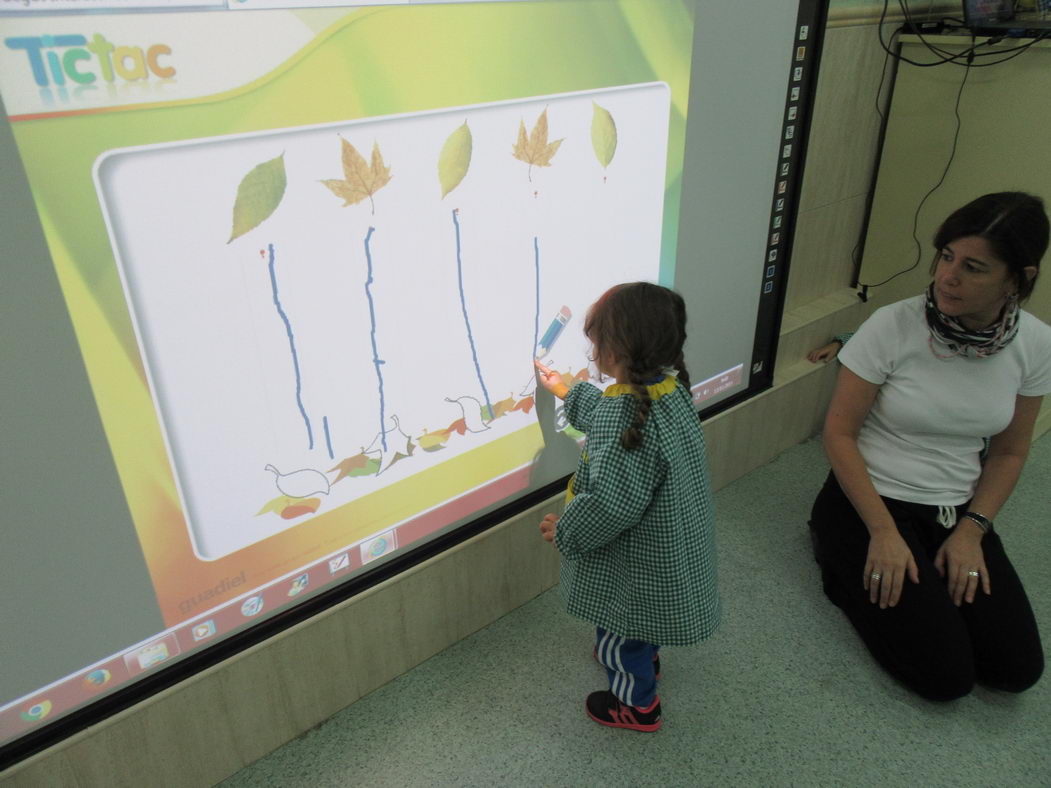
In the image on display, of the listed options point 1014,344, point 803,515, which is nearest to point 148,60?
point 1014,344

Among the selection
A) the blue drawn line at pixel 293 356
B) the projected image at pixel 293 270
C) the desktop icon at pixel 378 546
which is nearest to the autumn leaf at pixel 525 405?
the projected image at pixel 293 270

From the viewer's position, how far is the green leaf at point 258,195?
1087mm

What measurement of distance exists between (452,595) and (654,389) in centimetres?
70

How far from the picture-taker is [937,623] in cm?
163

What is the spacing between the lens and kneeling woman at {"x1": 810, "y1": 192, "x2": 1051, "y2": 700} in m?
1.53

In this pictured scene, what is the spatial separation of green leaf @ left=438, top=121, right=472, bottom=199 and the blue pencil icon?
38 cm

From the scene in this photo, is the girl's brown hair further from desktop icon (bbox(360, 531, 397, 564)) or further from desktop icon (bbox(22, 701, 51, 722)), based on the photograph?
desktop icon (bbox(22, 701, 51, 722))

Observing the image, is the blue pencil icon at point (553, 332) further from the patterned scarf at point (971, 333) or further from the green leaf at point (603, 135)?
the patterned scarf at point (971, 333)

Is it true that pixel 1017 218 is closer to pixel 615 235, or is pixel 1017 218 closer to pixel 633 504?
pixel 615 235

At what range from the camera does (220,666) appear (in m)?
1.34

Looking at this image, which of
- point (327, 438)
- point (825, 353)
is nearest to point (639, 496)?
point (327, 438)

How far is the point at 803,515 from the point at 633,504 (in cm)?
115

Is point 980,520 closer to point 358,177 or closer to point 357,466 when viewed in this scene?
point 357,466

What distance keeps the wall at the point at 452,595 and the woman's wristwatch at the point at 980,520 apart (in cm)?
63
